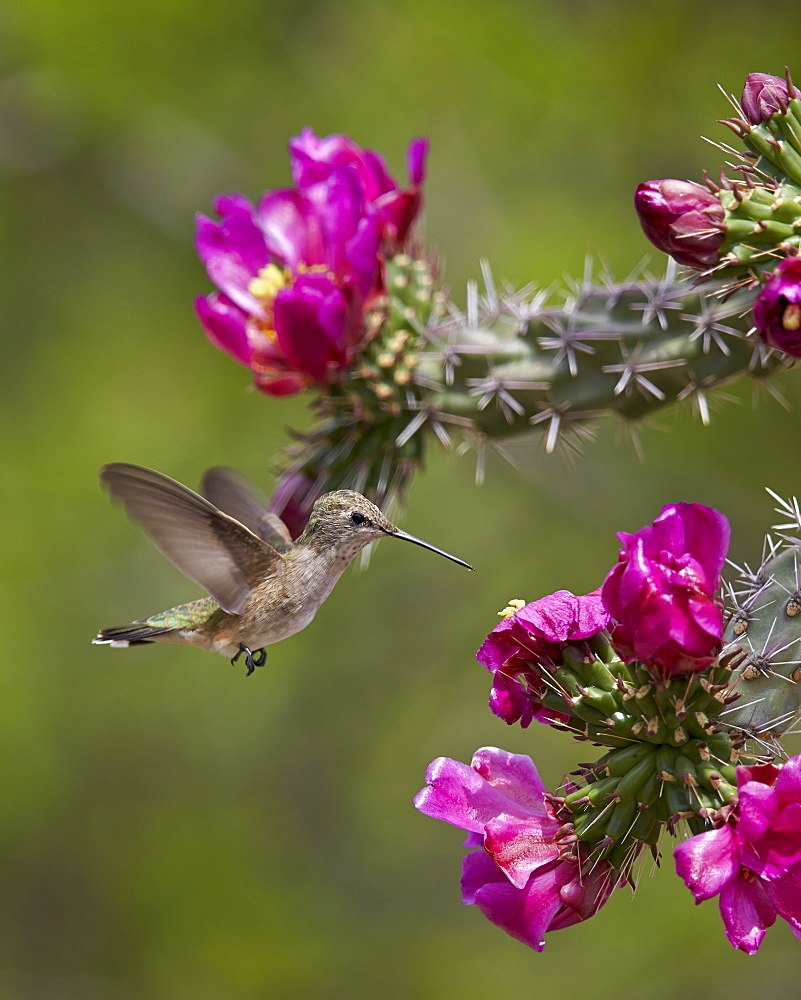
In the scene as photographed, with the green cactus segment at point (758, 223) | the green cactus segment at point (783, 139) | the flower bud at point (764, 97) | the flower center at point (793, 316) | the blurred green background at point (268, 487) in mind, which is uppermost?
the flower bud at point (764, 97)

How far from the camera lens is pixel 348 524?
2.29 m

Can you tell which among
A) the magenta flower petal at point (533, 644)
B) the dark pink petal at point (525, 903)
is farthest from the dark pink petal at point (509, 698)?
the dark pink petal at point (525, 903)

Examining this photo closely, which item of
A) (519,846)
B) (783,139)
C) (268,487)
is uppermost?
(783,139)

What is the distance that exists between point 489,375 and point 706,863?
1.56 metres

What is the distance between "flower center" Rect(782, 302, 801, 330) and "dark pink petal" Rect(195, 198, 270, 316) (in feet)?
4.91

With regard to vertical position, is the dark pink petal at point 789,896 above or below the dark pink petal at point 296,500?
below

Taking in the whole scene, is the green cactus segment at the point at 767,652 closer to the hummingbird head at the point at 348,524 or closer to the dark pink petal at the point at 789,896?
the dark pink petal at the point at 789,896

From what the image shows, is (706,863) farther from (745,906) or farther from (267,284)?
(267,284)

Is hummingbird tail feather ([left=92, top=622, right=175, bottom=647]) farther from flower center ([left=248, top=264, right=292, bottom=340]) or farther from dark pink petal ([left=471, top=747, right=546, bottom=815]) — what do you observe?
dark pink petal ([left=471, top=747, right=546, bottom=815])

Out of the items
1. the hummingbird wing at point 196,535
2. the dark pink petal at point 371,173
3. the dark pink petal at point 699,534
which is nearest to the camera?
the dark pink petal at point 699,534

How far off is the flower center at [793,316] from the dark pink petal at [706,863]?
74 cm

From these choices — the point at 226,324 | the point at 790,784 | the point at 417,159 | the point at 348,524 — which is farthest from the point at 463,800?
the point at 417,159

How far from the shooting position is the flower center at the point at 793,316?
1.70m

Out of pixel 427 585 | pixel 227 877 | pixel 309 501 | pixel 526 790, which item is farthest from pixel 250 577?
pixel 227 877
